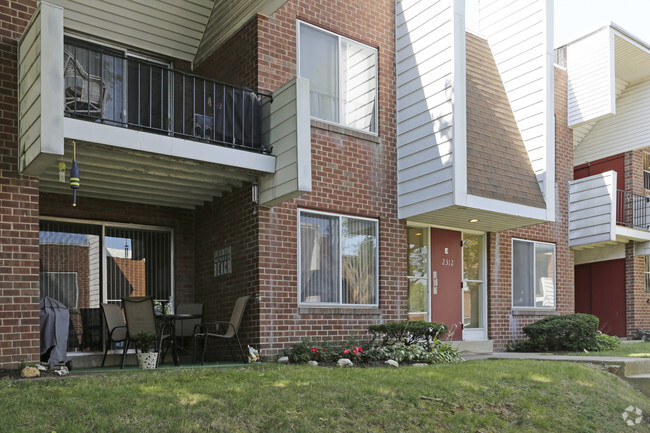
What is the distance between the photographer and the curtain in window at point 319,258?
981 centimetres

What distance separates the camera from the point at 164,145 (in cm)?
788

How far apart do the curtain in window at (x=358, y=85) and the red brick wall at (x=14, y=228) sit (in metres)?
→ 5.15

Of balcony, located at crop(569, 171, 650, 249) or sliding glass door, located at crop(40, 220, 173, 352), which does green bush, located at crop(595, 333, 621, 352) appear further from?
sliding glass door, located at crop(40, 220, 173, 352)

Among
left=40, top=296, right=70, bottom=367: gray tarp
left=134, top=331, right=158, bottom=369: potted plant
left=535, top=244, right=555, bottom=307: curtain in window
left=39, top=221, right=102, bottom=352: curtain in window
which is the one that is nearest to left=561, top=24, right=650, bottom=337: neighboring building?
left=535, top=244, right=555, bottom=307: curtain in window

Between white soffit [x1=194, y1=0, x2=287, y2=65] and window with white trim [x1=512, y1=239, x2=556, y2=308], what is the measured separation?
7473 mm

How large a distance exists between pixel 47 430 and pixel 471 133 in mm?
8895

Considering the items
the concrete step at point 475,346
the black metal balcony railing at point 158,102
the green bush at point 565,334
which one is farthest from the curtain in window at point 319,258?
the green bush at point 565,334

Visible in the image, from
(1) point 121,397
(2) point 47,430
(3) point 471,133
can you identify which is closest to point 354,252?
(3) point 471,133

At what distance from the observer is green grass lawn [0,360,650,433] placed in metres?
4.91

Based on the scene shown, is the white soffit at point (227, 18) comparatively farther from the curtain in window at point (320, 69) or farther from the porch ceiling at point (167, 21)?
the curtain in window at point (320, 69)

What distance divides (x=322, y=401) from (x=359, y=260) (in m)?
4.89

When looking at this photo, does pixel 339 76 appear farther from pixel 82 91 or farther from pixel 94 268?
pixel 94 268

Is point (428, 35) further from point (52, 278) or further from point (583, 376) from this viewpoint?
point (52, 278)

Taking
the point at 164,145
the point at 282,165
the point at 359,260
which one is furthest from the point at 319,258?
the point at 164,145
